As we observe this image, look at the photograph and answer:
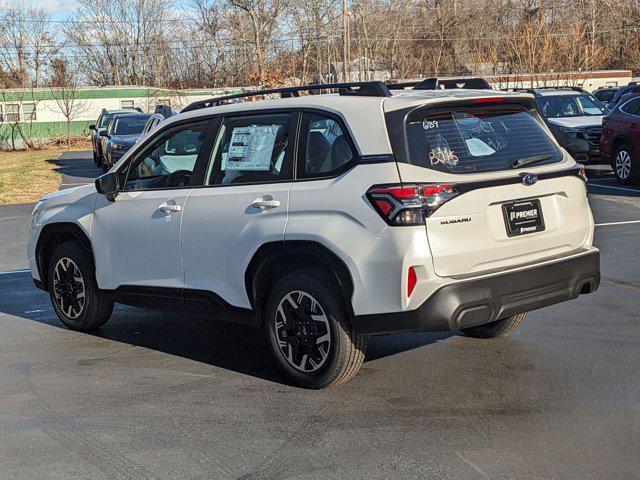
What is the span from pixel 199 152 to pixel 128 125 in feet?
67.7

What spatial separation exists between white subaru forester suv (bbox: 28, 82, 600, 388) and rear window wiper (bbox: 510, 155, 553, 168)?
0.04 ft

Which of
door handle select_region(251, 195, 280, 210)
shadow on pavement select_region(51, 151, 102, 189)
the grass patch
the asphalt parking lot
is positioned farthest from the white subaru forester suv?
shadow on pavement select_region(51, 151, 102, 189)

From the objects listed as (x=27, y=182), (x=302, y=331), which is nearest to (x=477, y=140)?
(x=302, y=331)

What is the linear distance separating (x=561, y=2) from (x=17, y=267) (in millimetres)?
75525

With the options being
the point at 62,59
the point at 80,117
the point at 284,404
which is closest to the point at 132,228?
the point at 284,404

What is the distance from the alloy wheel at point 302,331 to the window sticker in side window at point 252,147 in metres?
0.92

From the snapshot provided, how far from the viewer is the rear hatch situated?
197 inches

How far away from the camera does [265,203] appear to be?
219 inches

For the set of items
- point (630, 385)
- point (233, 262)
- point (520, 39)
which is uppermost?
point (520, 39)

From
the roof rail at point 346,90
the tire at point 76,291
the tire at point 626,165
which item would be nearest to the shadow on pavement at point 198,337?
the tire at point 76,291

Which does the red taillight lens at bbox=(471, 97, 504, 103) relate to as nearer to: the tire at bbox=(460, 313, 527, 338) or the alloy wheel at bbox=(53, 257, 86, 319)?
the tire at bbox=(460, 313, 527, 338)

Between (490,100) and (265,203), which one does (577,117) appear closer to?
(490,100)

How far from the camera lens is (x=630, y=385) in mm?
5309

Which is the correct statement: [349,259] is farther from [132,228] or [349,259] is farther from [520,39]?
[520,39]
